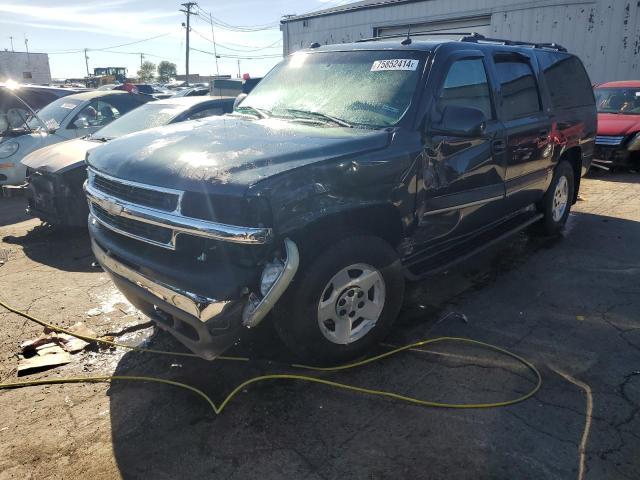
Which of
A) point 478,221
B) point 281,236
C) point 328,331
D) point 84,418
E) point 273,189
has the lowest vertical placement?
point 84,418

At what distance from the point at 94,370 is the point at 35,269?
2415 millimetres

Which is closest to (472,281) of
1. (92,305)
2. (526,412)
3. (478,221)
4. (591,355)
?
(478,221)

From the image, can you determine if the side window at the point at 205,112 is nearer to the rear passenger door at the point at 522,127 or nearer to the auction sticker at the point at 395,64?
the auction sticker at the point at 395,64

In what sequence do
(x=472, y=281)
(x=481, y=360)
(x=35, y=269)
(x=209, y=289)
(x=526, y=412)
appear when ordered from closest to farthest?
1. (x=209, y=289)
2. (x=526, y=412)
3. (x=481, y=360)
4. (x=472, y=281)
5. (x=35, y=269)

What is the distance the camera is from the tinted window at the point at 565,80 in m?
5.07

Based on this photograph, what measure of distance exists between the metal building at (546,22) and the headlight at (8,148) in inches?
379

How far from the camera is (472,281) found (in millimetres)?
4664

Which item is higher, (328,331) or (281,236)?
(281,236)

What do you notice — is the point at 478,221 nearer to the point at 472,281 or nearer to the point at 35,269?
the point at 472,281

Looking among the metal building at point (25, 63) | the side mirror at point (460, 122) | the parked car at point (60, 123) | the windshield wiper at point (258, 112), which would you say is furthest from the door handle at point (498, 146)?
the metal building at point (25, 63)

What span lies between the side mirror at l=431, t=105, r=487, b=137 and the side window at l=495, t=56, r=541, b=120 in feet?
3.54

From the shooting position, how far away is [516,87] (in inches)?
175

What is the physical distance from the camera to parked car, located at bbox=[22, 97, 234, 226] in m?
5.54

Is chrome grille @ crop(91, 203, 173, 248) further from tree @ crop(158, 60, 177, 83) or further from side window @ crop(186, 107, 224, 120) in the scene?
tree @ crop(158, 60, 177, 83)
